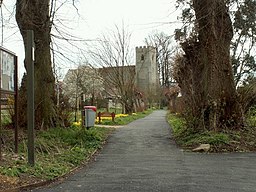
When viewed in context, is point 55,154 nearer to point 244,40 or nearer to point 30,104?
point 30,104

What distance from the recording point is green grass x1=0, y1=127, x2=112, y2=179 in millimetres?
8227

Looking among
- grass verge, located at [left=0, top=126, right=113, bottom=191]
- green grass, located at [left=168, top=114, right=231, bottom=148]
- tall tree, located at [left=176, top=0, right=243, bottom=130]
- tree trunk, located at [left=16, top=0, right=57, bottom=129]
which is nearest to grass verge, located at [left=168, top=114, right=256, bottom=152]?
green grass, located at [left=168, top=114, right=231, bottom=148]

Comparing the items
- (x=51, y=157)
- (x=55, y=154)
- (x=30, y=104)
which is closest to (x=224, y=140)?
(x=55, y=154)

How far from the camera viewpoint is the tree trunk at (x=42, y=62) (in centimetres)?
1468

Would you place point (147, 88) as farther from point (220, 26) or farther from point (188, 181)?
point (188, 181)

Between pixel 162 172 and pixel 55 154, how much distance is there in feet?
11.3

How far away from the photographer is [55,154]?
1102cm

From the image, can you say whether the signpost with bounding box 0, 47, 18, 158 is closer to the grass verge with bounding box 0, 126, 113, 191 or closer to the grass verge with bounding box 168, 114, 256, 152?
the grass verge with bounding box 0, 126, 113, 191

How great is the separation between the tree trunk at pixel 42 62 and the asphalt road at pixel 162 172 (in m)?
3.36

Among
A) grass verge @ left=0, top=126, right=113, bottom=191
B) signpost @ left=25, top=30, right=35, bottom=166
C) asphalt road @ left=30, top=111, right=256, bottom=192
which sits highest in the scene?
signpost @ left=25, top=30, right=35, bottom=166

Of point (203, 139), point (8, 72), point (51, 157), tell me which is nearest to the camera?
point (8, 72)

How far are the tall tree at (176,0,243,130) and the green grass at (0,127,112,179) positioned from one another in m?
4.04

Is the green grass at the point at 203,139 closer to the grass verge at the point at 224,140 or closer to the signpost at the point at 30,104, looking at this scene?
the grass verge at the point at 224,140

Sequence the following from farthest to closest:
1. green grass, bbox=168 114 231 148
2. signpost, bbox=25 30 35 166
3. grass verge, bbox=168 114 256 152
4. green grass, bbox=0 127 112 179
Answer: green grass, bbox=168 114 231 148
grass verge, bbox=168 114 256 152
signpost, bbox=25 30 35 166
green grass, bbox=0 127 112 179
